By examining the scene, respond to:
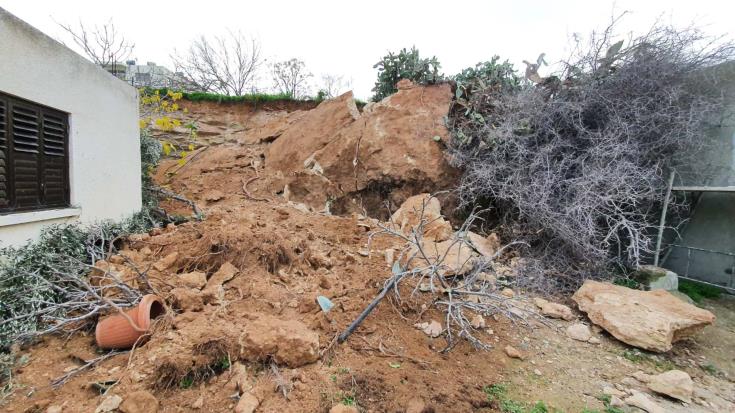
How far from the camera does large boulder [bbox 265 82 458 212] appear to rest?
19.2 feet

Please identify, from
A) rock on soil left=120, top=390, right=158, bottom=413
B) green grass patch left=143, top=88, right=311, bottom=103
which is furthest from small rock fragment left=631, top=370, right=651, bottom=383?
green grass patch left=143, top=88, right=311, bottom=103

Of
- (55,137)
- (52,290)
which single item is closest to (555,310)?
(52,290)

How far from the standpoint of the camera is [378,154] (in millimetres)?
6070

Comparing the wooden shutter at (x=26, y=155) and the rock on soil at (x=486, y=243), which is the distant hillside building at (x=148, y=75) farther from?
Result: the rock on soil at (x=486, y=243)

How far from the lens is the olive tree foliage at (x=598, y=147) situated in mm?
4305

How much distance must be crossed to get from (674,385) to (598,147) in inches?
124

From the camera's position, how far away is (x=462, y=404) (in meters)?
2.13

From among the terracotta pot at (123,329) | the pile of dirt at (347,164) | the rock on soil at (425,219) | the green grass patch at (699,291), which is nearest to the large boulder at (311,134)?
the pile of dirt at (347,164)

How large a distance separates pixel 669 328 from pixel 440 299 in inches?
75.3

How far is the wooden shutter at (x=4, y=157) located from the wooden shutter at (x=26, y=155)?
67 millimetres

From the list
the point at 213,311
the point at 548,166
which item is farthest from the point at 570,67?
the point at 213,311

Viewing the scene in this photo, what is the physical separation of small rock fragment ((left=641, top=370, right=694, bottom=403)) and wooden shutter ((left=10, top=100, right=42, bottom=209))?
556 cm

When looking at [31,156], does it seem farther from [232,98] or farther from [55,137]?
[232,98]

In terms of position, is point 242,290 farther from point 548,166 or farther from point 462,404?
point 548,166
